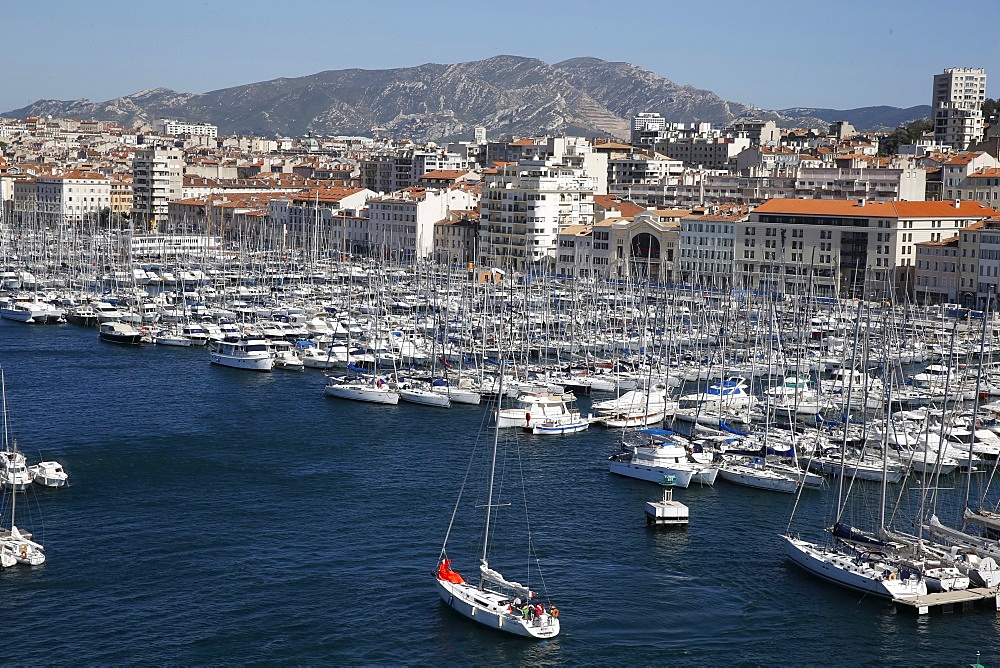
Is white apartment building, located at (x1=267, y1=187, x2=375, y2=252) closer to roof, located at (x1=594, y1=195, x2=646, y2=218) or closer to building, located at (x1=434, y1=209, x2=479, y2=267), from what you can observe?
building, located at (x1=434, y1=209, x2=479, y2=267)

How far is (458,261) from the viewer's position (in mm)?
54469

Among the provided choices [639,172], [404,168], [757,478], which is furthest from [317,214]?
[757,478]

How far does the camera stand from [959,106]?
83812mm

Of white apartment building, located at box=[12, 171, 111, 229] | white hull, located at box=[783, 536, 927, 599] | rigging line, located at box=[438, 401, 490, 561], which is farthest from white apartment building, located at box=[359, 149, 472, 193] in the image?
white hull, located at box=[783, 536, 927, 599]

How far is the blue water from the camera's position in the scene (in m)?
14.3

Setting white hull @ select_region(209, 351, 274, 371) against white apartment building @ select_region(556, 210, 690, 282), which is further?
white apartment building @ select_region(556, 210, 690, 282)

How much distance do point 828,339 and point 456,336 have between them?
8743mm

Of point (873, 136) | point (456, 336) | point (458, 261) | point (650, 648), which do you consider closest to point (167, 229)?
point (458, 261)

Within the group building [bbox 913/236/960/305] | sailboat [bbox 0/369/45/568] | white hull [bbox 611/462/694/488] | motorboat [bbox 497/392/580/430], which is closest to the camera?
sailboat [bbox 0/369/45/568]

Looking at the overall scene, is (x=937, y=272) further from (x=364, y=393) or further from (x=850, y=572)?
(x=850, y=572)

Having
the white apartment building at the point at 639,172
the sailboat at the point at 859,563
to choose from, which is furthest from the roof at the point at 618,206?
the sailboat at the point at 859,563

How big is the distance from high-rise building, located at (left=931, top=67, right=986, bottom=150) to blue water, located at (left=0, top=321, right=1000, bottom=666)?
58881 millimetres

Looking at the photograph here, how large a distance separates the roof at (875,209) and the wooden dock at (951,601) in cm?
2915

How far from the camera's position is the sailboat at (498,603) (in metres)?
14.3
